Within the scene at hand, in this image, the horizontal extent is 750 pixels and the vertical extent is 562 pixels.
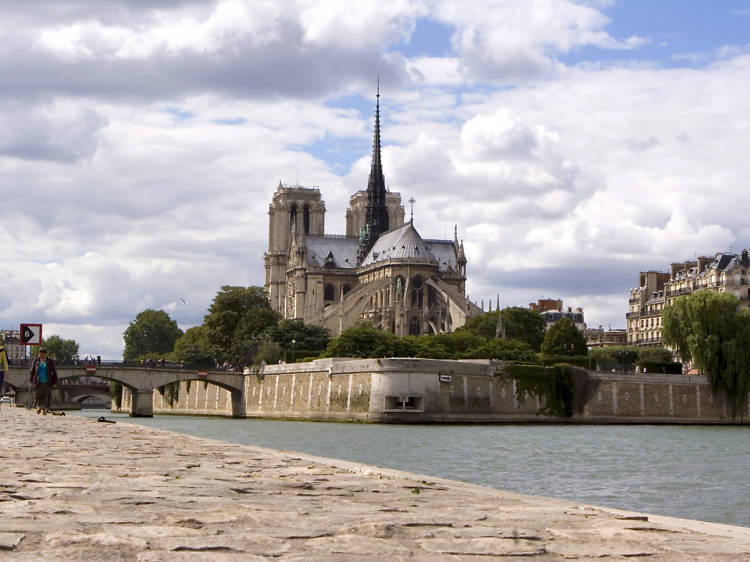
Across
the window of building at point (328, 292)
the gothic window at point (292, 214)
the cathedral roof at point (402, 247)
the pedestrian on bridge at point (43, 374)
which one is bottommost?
the pedestrian on bridge at point (43, 374)

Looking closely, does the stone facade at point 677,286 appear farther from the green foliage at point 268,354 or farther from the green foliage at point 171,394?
the green foliage at point 171,394

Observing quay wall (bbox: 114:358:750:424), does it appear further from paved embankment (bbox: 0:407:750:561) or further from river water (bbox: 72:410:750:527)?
paved embankment (bbox: 0:407:750:561)

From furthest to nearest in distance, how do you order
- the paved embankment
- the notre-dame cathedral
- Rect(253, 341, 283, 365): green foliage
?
1. the notre-dame cathedral
2. Rect(253, 341, 283, 365): green foliage
3. the paved embankment

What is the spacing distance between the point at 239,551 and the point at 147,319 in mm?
153872

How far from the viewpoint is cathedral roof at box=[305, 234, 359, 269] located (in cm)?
14100

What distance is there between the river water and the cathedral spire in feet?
294

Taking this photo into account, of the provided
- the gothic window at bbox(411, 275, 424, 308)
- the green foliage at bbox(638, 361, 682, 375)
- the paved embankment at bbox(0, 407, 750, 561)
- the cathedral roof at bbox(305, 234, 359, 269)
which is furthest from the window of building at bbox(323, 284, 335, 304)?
the paved embankment at bbox(0, 407, 750, 561)

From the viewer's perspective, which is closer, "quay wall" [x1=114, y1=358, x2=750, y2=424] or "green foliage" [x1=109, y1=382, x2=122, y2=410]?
"quay wall" [x1=114, y1=358, x2=750, y2=424]

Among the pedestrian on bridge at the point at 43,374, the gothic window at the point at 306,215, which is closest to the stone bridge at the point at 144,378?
the pedestrian on bridge at the point at 43,374

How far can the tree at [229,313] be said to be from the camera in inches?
4545

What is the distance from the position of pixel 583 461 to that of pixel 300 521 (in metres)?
25.8

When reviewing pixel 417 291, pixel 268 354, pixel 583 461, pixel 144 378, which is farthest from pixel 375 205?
pixel 583 461

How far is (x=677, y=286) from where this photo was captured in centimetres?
11881

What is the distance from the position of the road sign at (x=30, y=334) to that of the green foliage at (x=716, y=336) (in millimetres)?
44686
